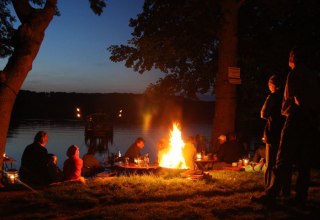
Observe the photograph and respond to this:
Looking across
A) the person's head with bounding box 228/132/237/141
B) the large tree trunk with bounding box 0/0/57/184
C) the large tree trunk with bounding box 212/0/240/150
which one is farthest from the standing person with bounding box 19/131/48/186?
the large tree trunk with bounding box 212/0/240/150

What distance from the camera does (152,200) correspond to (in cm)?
684

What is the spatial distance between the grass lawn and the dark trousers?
36cm

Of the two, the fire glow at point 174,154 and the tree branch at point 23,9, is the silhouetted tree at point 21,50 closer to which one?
the tree branch at point 23,9

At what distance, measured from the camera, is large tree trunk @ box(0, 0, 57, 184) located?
793 cm

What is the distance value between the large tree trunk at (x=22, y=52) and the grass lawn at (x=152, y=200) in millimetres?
1659

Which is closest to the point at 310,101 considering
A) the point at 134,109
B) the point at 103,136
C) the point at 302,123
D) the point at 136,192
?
the point at 302,123

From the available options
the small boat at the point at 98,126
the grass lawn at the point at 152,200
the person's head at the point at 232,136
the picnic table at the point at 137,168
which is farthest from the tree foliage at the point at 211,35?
the small boat at the point at 98,126

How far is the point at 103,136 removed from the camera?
58781mm

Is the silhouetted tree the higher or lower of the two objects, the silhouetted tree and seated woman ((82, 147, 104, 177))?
the higher

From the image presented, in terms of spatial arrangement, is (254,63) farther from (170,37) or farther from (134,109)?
(134,109)

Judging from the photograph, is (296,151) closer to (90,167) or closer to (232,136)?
(232,136)

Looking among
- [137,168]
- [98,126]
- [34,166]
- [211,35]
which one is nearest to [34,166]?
[34,166]

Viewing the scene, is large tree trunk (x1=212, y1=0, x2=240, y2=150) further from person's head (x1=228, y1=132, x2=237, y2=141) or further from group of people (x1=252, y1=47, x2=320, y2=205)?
group of people (x1=252, y1=47, x2=320, y2=205)

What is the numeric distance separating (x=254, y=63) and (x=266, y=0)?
3.45 meters
